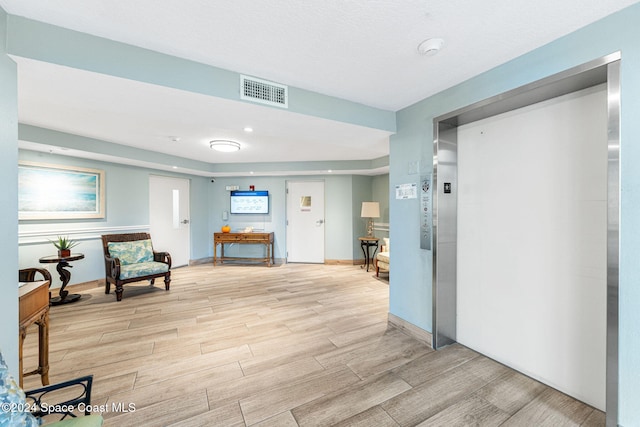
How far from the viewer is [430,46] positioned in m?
1.62

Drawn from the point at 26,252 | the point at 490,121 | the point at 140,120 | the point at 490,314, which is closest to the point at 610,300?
the point at 490,314

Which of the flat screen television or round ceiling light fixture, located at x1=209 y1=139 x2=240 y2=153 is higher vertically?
round ceiling light fixture, located at x1=209 y1=139 x2=240 y2=153

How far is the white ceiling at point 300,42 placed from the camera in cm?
135

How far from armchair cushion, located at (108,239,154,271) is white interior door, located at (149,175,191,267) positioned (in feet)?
2.52

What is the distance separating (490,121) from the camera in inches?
87.3

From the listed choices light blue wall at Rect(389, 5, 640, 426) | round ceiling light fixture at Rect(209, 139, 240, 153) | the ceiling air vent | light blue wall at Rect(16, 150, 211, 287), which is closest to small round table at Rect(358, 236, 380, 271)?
round ceiling light fixture at Rect(209, 139, 240, 153)

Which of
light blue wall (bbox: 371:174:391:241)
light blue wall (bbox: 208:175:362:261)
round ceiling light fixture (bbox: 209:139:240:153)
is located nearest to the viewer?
round ceiling light fixture (bbox: 209:139:240:153)

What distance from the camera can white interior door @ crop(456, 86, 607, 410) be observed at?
66.1 inches

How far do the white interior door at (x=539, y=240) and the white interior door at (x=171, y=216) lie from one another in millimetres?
5604

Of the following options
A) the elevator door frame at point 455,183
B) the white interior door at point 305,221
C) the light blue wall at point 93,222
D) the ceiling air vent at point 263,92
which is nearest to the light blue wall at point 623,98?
the elevator door frame at point 455,183

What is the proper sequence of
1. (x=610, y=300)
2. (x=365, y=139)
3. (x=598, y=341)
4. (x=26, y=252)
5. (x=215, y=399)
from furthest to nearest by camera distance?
(x=26, y=252), (x=365, y=139), (x=215, y=399), (x=598, y=341), (x=610, y=300)

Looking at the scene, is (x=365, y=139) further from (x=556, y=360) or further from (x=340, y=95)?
(x=556, y=360)

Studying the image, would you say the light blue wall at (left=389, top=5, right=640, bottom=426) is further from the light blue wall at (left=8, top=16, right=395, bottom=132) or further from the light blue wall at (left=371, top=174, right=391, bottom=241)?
the light blue wall at (left=371, top=174, right=391, bottom=241)

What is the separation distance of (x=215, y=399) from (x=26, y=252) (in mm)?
4034
